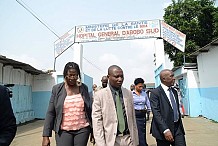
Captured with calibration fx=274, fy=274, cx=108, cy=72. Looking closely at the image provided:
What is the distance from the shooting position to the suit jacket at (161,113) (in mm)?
3869

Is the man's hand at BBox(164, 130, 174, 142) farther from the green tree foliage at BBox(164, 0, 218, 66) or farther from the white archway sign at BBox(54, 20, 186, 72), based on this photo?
the green tree foliage at BBox(164, 0, 218, 66)

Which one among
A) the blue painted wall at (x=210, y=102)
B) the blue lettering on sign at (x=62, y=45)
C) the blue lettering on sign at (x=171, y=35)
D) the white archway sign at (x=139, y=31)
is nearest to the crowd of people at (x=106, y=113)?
the white archway sign at (x=139, y=31)

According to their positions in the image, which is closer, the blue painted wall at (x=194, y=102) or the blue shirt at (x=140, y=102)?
the blue shirt at (x=140, y=102)

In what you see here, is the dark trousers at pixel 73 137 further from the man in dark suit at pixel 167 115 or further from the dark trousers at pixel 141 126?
the dark trousers at pixel 141 126

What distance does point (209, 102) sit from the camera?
12625 mm

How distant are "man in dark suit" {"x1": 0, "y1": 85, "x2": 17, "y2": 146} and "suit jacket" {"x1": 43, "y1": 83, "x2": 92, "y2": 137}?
4.78 feet

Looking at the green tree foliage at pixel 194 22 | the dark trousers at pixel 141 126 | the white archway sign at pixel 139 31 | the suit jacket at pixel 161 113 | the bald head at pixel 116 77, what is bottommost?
the dark trousers at pixel 141 126

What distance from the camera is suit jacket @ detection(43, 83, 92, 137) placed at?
3360 millimetres

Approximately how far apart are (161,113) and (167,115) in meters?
0.10

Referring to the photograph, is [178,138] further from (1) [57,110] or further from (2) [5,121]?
(2) [5,121]

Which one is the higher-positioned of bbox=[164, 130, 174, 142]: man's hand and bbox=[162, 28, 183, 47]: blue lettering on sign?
bbox=[162, 28, 183, 47]: blue lettering on sign

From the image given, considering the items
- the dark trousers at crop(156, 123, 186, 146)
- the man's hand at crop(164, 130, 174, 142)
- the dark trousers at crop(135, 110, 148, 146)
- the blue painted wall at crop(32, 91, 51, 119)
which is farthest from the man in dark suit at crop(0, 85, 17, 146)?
the blue painted wall at crop(32, 91, 51, 119)

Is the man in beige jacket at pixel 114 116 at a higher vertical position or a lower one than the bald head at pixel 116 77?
lower

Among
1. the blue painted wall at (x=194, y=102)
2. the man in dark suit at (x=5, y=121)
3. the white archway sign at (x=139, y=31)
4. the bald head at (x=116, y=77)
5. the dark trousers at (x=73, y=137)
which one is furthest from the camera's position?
the blue painted wall at (x=194, y=102)
